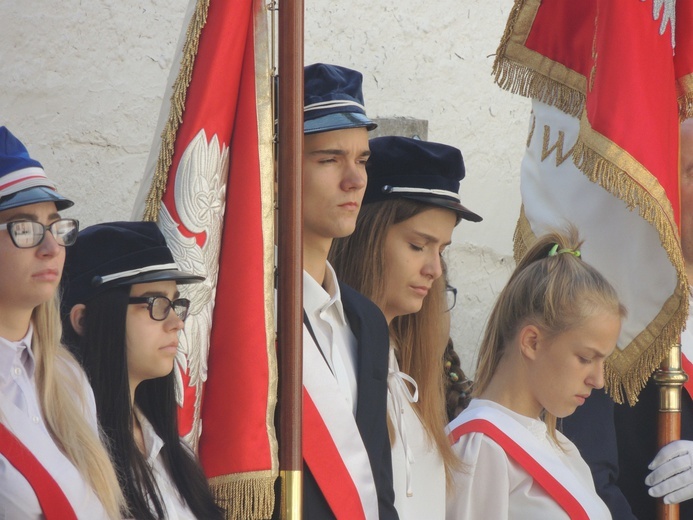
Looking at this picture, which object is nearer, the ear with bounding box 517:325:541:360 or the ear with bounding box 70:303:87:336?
the ear with bounding box 70:303:87:336

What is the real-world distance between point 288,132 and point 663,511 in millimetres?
1808

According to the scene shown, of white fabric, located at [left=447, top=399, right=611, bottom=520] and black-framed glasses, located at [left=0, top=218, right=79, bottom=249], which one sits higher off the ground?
black-framed glasses, located at [left=0, top=218, right=79, bottom=249]

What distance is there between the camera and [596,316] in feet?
10.8

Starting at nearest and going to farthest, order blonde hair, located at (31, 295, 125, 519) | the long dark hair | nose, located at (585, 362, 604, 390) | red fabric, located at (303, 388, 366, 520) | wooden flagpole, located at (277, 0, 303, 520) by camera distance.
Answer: blonde hair, located at (31, 295, 125, 519) → the long dark hair → wooden flagpole, located at (277, 0, 303, 520) → red fabric, located at (303, 388, 366, 520) → nose, located at (585, 362, 604, 390)

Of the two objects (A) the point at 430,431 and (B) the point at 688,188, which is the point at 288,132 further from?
(B) the point at 688,188

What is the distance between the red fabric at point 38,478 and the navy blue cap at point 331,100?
104 cm

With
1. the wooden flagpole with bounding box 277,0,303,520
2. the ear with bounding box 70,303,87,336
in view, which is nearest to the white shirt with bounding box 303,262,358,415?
the wooden flagpole with bounding box 277,0,303,520

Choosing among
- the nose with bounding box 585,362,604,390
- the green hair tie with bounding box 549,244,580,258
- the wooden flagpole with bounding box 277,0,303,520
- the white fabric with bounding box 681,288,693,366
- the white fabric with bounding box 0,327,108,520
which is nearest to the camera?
the white fabric with bounding box 0,327,108,520

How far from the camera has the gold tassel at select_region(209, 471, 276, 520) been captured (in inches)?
104

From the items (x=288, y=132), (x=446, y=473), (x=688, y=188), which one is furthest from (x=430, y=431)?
(x=688, y=188)

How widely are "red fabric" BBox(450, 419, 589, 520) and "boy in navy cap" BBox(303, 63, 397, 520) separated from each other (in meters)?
0.33

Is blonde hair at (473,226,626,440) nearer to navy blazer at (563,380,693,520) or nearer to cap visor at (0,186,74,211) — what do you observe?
navy blazer at (563,380,693,520)

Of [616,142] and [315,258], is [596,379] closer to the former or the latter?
[616,142]

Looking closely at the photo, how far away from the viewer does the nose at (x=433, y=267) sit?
3258mm
